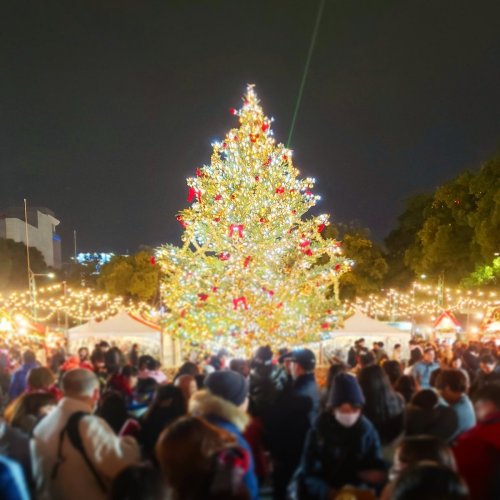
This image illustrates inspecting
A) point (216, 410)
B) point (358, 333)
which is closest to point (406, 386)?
point (216, 410)

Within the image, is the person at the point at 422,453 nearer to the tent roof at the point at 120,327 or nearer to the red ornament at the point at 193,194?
the red ornament at the point at 193,194

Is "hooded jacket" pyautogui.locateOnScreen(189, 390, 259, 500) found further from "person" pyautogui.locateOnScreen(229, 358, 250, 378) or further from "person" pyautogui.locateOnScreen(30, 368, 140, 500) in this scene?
"person" pyautogui.locateOnScreen(229, 358, 250, 378)

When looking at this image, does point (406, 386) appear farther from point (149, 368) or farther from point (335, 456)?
point (149, 368)

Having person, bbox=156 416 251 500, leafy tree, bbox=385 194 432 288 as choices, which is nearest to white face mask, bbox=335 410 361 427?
person, bbox=156 416 251 500

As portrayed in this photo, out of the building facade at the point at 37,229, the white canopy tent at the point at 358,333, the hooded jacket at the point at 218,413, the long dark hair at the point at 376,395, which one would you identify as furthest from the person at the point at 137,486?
the building facade at the point at 37,229

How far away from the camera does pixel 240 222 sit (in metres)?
17.2

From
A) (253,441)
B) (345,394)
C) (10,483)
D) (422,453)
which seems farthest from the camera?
(253,441)

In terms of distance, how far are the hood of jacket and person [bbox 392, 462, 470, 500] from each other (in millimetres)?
1886

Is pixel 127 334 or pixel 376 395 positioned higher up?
pixel 127 334

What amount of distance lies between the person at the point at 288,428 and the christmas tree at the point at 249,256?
9.04 m

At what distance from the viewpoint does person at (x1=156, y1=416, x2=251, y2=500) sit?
294 cm

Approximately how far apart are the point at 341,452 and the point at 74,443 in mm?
1802

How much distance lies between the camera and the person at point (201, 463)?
116 inches

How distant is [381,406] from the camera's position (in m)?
5.72
